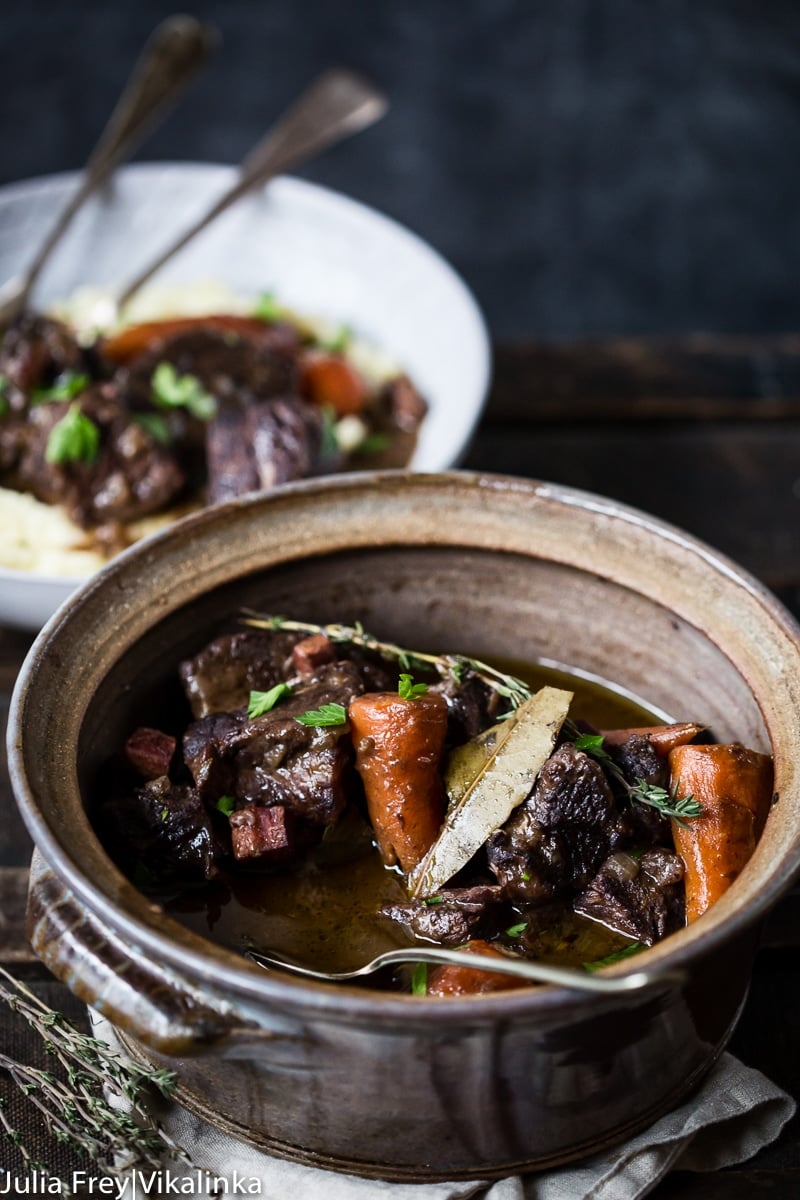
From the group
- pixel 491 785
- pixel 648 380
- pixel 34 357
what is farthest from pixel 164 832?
pixel 648 380

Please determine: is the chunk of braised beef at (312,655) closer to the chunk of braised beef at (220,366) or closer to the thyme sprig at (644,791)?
the thyme sprig at (644,791)

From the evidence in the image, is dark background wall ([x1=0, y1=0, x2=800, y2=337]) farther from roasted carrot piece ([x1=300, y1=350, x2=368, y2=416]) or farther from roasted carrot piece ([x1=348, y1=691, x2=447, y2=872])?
roasted carrot piece ([x1=348, y1=691, x2=447, y2=872])

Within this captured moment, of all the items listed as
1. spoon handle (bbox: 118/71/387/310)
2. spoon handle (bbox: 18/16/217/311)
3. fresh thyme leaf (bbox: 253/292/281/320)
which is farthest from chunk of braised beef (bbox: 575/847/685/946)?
spoon handle (bbox: 18/16/217/311)

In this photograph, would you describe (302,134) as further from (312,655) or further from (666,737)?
(666,737)

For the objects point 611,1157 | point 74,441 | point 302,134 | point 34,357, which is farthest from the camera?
point 302,134

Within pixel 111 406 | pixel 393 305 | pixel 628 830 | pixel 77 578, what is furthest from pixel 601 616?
pixel 393 305

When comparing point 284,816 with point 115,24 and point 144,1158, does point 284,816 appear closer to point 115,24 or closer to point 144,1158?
point 144,1158

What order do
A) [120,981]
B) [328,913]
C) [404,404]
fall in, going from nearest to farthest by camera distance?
[120,981] < [328,913] < [404,404]
